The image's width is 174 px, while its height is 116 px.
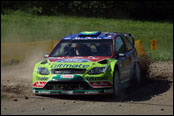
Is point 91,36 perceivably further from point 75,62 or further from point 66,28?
point 66,28

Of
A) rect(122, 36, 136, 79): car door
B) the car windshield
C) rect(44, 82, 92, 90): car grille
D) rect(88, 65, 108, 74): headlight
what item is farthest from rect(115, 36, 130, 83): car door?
rect(44, 82, 92, 90): car grille

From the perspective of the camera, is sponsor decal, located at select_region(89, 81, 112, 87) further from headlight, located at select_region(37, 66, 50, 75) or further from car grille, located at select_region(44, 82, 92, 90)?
headlight, located at select_region(37, 66, 50, 75)

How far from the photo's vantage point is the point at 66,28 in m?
37.9

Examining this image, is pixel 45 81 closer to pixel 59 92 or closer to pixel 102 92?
pixel 59 92

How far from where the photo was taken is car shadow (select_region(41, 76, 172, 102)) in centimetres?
1195

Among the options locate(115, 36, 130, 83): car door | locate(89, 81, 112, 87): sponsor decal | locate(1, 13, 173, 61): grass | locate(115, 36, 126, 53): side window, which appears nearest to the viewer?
locate(89, 81, 112, 87): sponsor decal

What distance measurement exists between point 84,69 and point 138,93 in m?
1.91

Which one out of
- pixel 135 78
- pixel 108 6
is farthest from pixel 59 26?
pixel 135 78

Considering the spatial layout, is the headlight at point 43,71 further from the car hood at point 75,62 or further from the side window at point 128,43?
the side window at point 128,43

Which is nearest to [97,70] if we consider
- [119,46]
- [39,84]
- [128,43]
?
[39,84]

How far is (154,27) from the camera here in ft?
136

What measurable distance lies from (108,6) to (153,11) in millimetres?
4198

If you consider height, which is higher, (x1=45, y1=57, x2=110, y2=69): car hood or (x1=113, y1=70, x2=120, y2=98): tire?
(x1=45, y1=57, x2=110, y2=69): car hood

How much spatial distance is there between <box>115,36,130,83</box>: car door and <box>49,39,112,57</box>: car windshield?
241mm
